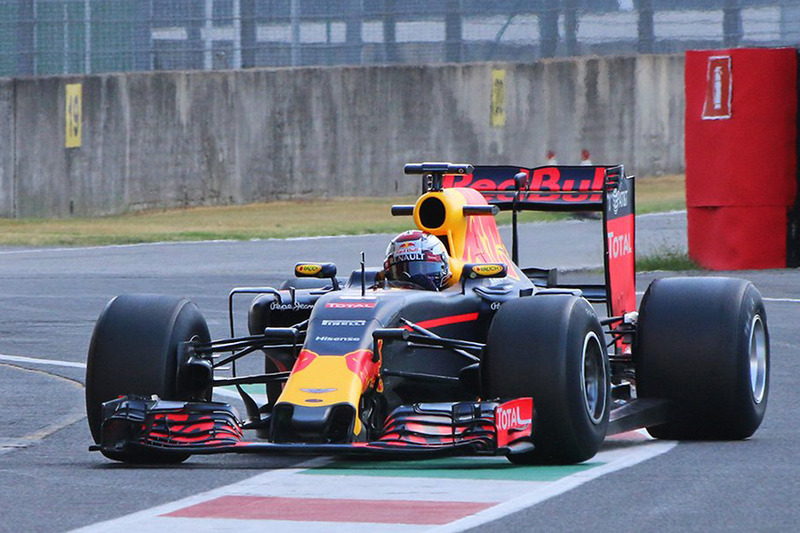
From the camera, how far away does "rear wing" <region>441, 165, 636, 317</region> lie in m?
11.5

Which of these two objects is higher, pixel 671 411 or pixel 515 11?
pixel 515 11

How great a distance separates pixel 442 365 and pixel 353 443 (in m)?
1.47

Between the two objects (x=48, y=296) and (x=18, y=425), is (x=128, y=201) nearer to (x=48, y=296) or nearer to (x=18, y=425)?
(x=48, y=296)

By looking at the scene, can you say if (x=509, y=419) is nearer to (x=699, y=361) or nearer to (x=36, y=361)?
→ (x=699, y=361)

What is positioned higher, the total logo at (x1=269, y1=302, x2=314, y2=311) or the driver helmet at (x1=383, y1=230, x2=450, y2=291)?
the driver helmet at (x1=383, y1=230, x2=450, y2=291)

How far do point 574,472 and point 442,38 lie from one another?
29.6 m

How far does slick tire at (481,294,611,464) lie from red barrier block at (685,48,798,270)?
14.1 m

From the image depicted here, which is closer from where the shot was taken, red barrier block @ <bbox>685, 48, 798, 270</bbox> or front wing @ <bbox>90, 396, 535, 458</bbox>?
front wing @ <bbox>90, 396, 535, 458</bbox>

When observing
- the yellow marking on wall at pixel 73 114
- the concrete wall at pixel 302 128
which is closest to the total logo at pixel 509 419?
the concrete wall at pixel 302 128

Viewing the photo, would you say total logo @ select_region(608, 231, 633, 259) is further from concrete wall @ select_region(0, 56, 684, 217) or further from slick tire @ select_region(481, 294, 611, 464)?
concrete wall @ select_region(0, 56, 684, 217)

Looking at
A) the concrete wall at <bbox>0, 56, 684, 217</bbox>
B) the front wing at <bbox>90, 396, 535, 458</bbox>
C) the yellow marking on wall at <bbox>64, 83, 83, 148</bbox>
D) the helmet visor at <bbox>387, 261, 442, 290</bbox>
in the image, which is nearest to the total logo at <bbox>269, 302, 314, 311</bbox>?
the helmet visor at <bbox>387, 261, 442, 290</bbox>

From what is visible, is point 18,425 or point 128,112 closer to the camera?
point 18,425

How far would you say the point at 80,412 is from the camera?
38.6 ft

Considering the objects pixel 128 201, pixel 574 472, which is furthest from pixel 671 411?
pixel 128 201
